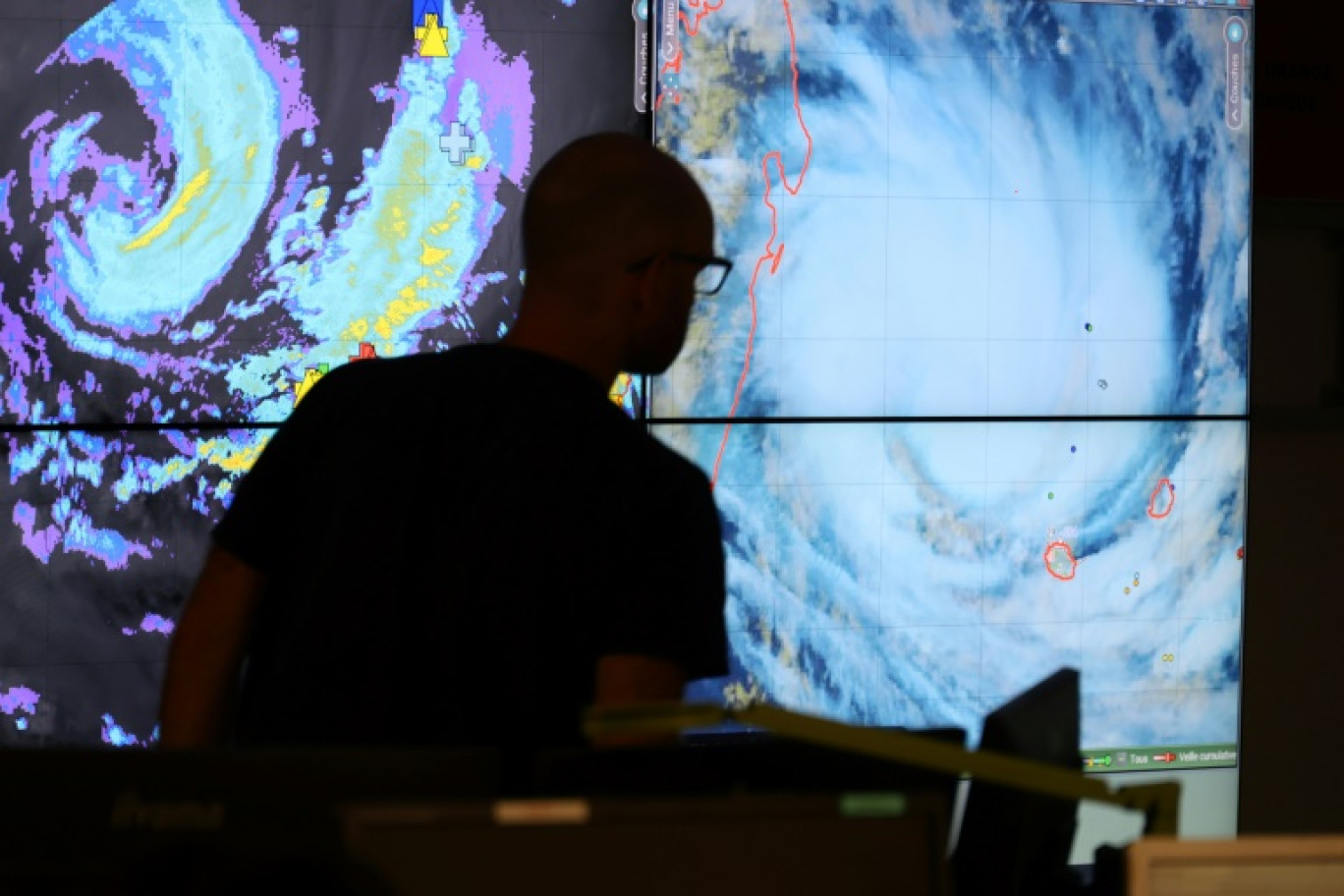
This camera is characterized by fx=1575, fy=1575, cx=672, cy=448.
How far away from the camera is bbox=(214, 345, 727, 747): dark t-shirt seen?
146 centimetres

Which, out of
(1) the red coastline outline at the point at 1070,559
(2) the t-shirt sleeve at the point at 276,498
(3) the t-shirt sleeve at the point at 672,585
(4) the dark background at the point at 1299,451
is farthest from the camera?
(4) the dark background at the point at 1299,451

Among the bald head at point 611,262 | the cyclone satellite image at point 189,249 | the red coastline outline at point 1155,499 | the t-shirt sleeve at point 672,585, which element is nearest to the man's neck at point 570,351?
the bald head at point 611,262

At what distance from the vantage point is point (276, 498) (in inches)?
62.0

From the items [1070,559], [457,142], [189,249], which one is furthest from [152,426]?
[1070,559]

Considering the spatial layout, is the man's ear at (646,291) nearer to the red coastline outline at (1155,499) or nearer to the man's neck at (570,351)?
the man's neck at (570,351)

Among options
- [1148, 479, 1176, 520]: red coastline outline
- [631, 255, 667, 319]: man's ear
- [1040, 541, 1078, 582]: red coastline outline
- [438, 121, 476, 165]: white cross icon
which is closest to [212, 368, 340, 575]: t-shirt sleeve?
[631, 255, 667, 319]: man's ear

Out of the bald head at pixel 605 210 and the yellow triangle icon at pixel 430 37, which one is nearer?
the bald head at pixel 605 210

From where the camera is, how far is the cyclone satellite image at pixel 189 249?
2381 mm

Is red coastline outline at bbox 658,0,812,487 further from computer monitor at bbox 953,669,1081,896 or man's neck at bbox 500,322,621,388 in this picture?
computer monitor at bbox 953,669,1081,896

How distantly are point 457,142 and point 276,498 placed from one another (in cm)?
106

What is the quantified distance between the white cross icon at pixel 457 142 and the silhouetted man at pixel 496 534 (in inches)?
36.2

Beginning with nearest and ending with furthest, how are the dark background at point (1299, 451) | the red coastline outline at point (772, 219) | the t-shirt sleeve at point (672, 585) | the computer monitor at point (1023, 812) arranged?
1. the computer monitor at point (1023, 812)
2. the t-shirt sleeve at point (672, 585)
3. the red coastline outline at point (772, 219)
4. the dark background at point (1299, 451)

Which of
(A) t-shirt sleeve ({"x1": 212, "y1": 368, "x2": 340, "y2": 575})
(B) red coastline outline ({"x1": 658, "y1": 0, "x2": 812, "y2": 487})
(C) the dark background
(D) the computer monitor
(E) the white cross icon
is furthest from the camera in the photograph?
(C) the dark background

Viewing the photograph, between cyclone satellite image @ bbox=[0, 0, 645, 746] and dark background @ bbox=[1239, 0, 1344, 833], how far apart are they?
4.81ft
